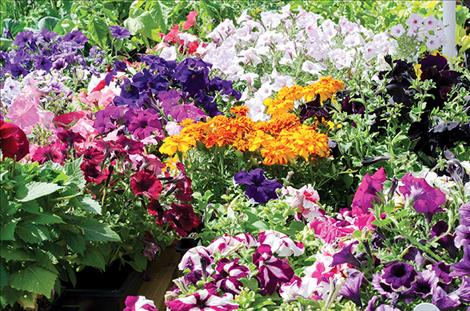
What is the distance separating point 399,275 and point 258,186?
0.93 meters

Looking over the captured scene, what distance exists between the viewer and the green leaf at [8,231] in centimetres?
191

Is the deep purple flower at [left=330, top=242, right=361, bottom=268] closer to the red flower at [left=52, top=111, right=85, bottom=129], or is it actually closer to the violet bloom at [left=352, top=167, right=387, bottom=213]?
the violet bloom at [left=352, top=167, right=387, bottom=213]

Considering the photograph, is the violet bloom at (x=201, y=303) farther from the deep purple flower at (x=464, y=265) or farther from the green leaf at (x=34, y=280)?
the deep purple flower at (x=464, y=265)

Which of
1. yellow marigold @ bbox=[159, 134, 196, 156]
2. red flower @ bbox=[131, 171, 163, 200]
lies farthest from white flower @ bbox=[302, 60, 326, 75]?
red flower @ bbox=[131, 171, 163, 200]

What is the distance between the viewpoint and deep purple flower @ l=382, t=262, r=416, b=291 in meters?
1.79

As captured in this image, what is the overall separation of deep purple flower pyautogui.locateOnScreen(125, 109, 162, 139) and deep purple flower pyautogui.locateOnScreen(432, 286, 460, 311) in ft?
5.04

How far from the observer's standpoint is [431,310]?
1.64 metres

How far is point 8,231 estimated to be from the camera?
192 centimetres

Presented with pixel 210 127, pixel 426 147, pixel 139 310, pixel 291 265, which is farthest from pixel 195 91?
pixel 139 310

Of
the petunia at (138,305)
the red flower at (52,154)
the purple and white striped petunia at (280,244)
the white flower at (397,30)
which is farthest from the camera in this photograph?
the white flower at (397,30)

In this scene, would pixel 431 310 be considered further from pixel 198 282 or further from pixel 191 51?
pixel 191 51

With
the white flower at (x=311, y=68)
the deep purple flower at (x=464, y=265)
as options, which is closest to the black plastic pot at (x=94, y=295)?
the deep purple flower at (x=464, y=265)

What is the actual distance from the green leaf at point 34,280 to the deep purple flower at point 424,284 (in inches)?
35.2

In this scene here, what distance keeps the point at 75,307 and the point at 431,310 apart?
1265 mm
